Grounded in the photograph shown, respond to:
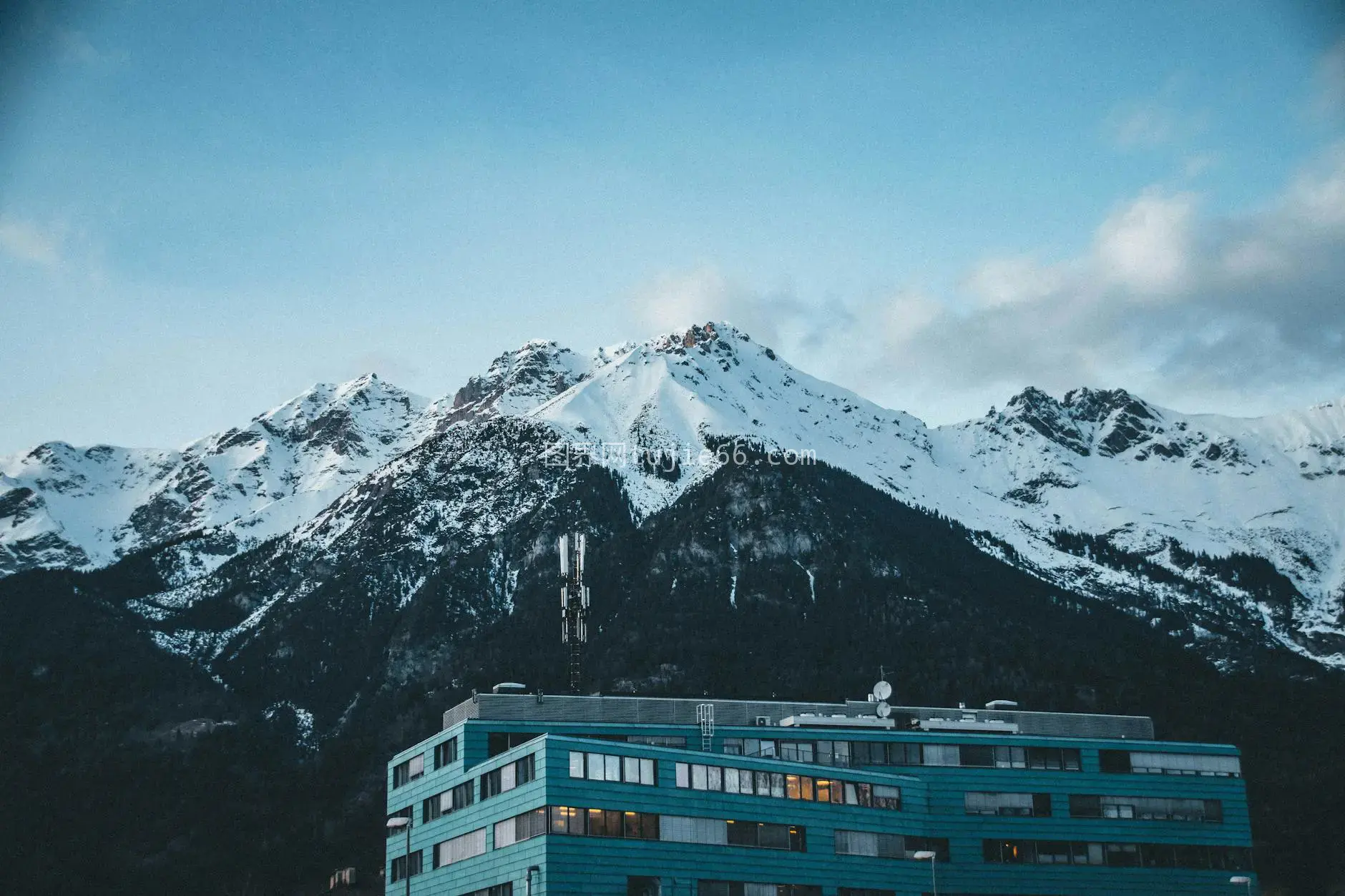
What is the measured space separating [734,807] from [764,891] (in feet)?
20.5

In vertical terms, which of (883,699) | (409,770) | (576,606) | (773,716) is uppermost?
(576,606)

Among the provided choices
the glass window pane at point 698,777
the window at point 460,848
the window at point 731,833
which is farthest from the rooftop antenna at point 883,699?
the window at point 460,848

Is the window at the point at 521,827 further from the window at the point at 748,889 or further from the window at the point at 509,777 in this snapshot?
the window at the point at 748,889

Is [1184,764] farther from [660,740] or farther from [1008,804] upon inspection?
[660,740]

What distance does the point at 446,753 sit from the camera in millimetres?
117250

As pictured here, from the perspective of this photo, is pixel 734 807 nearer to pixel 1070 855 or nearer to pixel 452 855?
pixel 452 855

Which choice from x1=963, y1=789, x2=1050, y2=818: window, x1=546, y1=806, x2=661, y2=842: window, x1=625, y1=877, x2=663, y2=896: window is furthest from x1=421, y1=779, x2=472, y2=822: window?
x1=963, y1=789, x2=1050, y2=818: window

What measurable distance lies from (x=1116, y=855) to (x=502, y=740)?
163ft

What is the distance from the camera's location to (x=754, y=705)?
129250 millimetres

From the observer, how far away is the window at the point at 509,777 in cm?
10269

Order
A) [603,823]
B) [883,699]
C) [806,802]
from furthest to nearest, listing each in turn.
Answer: [883,699] → [806,802] → [603,823]

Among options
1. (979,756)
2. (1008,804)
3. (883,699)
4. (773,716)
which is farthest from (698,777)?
(883,699)

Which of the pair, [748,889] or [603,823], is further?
[748,889]

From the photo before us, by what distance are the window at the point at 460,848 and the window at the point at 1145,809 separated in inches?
1894
